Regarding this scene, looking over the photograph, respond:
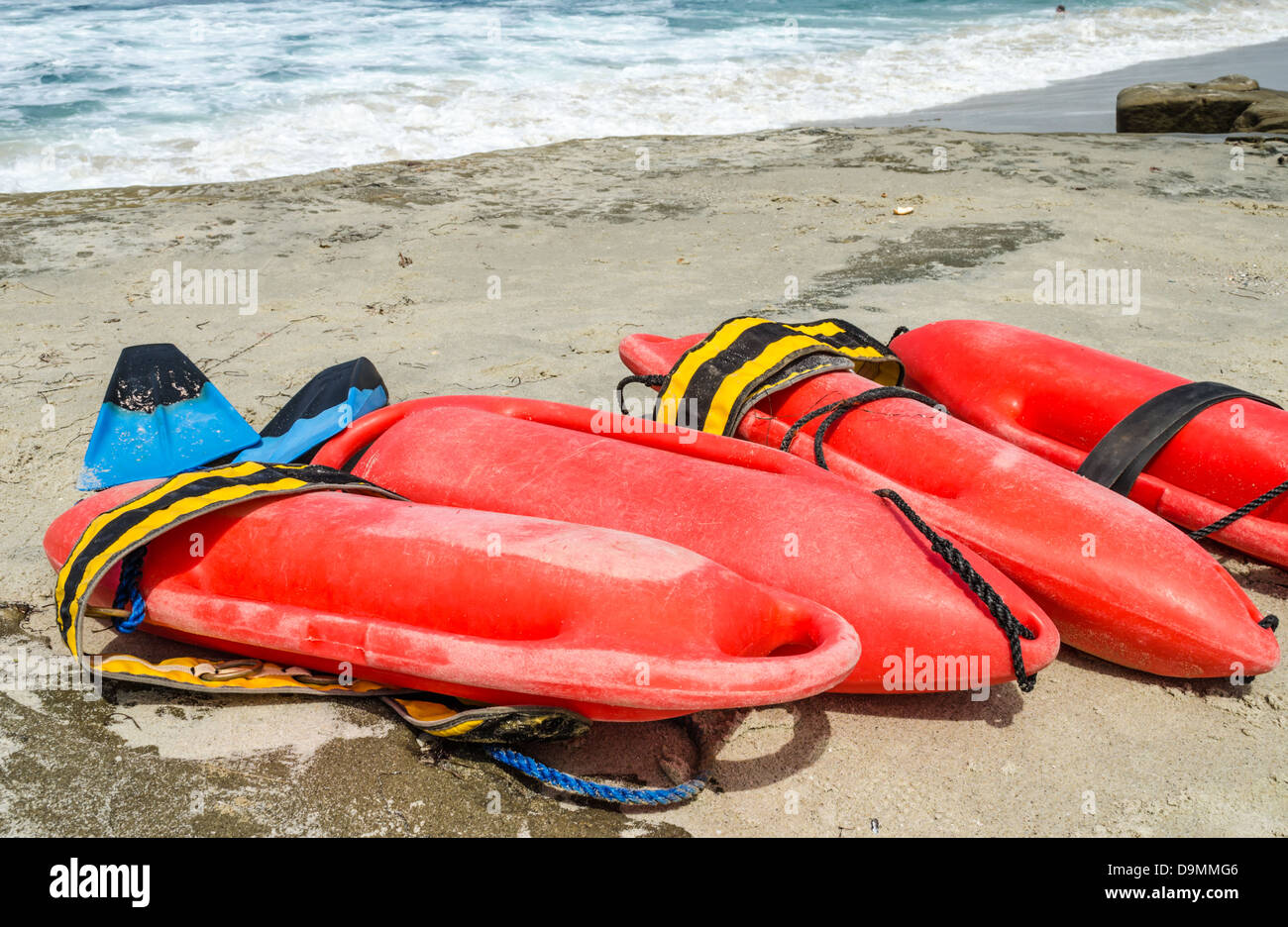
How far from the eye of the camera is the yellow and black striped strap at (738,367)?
2.50m

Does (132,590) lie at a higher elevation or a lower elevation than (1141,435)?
lower

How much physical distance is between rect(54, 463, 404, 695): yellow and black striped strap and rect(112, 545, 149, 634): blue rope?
7 cm

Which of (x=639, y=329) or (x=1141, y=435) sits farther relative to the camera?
(x=639, y=329)

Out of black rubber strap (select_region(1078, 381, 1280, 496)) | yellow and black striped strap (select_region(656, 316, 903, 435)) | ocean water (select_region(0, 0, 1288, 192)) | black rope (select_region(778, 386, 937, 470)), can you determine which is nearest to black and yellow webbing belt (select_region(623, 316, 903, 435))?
yellow and black striped strap (select_region(656, 316, 903, 435))

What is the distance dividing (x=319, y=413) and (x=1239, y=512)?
2331mm

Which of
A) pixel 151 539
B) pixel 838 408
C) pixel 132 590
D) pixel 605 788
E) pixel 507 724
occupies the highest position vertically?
pixel 838 408

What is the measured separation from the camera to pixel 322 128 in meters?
7.90

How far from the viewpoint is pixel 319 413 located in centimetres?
273

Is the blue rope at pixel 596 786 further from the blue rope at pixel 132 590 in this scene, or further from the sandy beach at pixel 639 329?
the blue rope at pixel 132 590

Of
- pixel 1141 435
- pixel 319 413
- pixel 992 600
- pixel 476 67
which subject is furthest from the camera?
pixel 476 67

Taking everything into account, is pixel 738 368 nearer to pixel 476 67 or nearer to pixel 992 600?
pixel 992 600

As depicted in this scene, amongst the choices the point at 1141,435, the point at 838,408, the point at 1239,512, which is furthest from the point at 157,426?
the point at 1239,512

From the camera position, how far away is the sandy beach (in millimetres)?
1751
